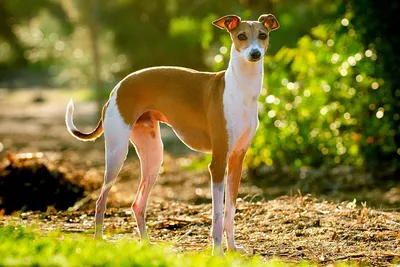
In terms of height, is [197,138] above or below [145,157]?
above

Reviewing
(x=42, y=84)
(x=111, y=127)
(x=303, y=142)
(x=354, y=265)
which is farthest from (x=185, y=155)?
(x=42, y=84)

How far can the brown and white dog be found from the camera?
630 centimetres

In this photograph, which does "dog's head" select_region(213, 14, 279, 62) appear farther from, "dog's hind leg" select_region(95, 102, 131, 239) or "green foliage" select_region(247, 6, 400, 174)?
"green foliage" select_region(247, 6, 400, 174)

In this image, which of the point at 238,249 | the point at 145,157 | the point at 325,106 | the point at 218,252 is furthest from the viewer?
the point at 325,106

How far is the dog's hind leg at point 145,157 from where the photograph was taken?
7105 mm

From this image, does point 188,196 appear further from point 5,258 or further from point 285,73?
point 5,258

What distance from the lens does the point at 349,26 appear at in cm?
1177

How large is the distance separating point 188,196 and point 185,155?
3.66 meters

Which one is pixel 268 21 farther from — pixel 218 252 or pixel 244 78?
pixel 218 252

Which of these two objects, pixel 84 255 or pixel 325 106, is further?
pixel 325 106

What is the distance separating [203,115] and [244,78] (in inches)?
18.3

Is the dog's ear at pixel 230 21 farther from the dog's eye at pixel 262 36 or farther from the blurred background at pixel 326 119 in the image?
the blurred background at pixel 326 119

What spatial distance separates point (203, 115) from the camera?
6.58 m

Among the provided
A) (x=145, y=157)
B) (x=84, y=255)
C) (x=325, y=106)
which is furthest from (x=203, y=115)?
(x=325, y=106)
